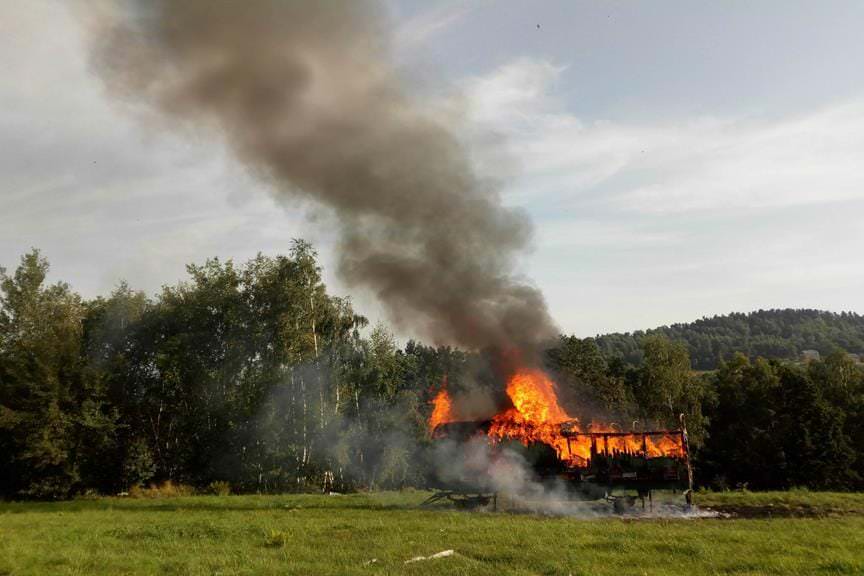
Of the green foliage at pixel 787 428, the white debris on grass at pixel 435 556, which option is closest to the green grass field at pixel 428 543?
the white debris on grass at pixel 435 556

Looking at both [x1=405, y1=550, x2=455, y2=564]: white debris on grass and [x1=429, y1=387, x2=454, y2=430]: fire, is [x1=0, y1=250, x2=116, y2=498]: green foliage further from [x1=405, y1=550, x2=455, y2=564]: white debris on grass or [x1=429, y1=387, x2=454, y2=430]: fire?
[x1=405, y1=550, x2=455, y2=564]: white debris on grass

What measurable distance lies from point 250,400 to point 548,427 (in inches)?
1000

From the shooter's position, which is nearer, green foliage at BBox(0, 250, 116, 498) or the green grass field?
the green grass field

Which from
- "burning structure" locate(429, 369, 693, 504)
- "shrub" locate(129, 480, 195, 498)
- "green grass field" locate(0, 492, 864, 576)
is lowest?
"shrub" locate(129, 480, 195, 498)

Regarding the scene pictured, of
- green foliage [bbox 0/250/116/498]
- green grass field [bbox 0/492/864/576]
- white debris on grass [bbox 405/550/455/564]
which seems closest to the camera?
green grass field [bbox 0/492/864/576]

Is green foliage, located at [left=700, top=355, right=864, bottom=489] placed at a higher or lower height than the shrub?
higher

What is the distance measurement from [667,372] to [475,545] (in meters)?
45.2

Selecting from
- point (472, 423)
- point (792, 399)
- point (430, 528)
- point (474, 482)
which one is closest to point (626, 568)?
point (430, 528)

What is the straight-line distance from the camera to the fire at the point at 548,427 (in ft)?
84.3

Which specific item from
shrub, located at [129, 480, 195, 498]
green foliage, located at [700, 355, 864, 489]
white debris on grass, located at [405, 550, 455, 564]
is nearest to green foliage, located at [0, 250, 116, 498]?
shrub, located at [129, 480, 195, 498]

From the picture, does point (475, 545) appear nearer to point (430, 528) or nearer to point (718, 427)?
point (430, 528)

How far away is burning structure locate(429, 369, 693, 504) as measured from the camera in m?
23.9

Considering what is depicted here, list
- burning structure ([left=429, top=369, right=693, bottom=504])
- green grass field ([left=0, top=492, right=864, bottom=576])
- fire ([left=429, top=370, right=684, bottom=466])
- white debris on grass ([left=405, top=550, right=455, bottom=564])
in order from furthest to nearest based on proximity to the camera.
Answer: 1. fire ([left=429, top=370, right=684, bottom=466])
2. burning structure ([left=429, top=369, right=693, bottom=504])
3. white debris on grass ([left=405, top=550, right=455, bottom=564])
4. green grass field ([left=0, top=492, right=864, bottom=576])

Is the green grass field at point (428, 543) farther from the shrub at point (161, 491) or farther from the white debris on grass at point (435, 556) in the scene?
the shrub at point (161, 491)
